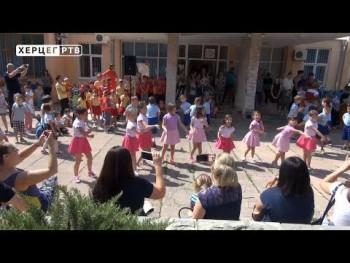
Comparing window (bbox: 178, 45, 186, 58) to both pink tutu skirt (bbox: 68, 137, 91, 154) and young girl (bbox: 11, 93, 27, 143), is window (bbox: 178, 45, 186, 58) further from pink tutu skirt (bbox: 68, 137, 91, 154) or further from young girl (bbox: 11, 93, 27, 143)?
pink tutu skirt (bbox: 68, 137, 91, 154)

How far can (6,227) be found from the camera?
73.1 inches

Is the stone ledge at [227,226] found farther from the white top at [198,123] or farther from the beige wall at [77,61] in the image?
the beige wall at [77,61]

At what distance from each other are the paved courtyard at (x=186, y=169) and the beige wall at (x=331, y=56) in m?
7.14

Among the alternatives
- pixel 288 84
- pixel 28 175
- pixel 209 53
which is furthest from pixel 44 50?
pixel 209 53

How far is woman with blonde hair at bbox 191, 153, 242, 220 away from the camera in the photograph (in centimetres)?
290

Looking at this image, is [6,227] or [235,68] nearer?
[6,227]

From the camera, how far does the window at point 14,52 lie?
14.6 metres

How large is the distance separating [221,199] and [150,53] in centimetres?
1437

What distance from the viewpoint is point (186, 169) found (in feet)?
22.5

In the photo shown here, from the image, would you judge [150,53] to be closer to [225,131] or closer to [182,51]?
[182,51]

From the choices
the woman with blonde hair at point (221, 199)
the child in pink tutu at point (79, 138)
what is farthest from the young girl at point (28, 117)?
the woman with blonde hair at point (221, 199)
